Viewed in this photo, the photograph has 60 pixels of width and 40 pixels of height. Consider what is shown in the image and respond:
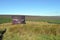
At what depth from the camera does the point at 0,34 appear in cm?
995

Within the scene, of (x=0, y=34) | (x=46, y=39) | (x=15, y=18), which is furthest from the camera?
(x=15, y=18)

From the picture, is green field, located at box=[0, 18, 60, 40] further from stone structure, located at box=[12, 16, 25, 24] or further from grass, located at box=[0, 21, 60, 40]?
stone structure, located at box=[12, 16, 25, 24]

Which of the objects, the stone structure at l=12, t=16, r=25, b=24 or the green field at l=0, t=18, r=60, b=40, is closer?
the green field at l=0, t=18, r=60, b=40

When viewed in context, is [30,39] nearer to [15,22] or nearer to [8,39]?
[8,39]

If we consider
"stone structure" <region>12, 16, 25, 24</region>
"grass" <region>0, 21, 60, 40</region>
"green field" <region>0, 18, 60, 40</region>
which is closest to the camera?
"grass" <region>0, 21, 60, 40</region>

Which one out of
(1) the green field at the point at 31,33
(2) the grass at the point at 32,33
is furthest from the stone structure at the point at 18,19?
(2) the grass at the point at 32,33

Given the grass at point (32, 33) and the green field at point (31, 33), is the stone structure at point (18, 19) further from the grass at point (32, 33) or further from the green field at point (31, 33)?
the grass at point (32, 33)

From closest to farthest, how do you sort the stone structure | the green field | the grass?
1. the grass
2. the green field
3. the stone structure

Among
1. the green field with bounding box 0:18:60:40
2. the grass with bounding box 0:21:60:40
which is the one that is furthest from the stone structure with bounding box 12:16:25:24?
the grass with bounding box 0:21:60:40

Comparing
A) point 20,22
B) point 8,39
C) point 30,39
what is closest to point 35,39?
point 30,39

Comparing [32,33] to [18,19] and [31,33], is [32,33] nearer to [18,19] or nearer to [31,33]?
[31,33]

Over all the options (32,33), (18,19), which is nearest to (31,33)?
(32,33)

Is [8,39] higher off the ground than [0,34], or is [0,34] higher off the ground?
[0,34]

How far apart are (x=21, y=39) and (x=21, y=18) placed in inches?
903
